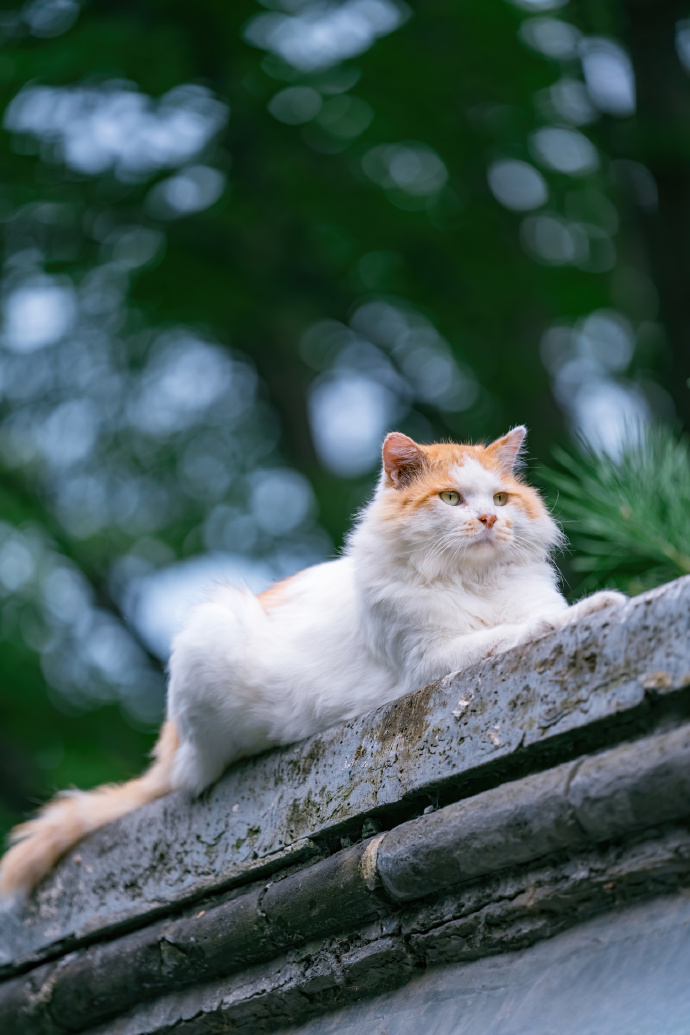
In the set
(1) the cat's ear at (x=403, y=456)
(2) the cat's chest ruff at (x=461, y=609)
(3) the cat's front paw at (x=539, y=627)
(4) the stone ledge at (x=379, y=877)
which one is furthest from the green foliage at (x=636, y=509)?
(4) the stone ledge at (x=379, y=877)

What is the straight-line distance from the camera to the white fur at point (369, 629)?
184cm

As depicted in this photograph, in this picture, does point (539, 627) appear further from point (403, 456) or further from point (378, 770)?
point (403, 456)

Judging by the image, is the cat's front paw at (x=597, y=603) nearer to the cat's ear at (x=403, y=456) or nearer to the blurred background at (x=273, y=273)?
the cat's ear at (x=403, y=456)

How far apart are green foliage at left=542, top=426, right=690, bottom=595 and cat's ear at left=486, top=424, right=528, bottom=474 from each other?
8 cm

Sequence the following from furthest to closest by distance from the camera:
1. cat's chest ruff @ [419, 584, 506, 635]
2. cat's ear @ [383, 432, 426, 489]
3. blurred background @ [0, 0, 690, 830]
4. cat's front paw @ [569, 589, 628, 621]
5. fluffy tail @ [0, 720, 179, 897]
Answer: blurred background @ [0, 0, 690, 830]
fluffy tail @ [0, 720, 179, 897]
cat's ear @ [383, 432, 426, 489]
cat's chest ruff @ [419, 584, 506, 635]
cat's front paw @ [569, 589, 628, 621]

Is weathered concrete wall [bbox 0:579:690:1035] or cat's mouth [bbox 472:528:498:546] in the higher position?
cat's mouth [bbox 472:528:498:546]

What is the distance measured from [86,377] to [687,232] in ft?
10.6

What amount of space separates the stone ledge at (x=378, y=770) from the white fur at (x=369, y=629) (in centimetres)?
9

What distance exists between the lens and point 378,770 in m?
1.62

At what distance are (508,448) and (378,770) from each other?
0.90 meters

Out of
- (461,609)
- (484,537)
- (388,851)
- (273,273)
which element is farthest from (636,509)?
(273,273)

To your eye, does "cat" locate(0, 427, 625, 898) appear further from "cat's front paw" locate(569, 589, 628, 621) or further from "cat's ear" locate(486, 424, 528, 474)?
"cat's front paw" locate(569, 589, 628, 621)

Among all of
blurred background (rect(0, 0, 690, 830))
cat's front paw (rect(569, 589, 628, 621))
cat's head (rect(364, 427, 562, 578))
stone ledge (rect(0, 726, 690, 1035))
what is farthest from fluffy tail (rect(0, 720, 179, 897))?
blurred background (rect(0, 0, 690, 830))

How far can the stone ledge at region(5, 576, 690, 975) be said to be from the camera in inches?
50.1
